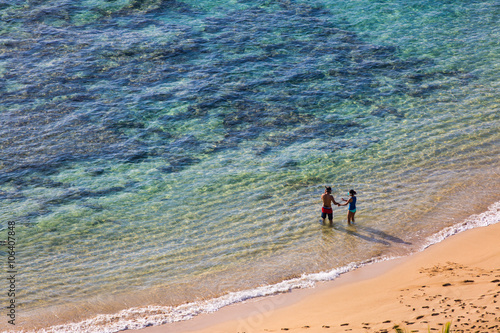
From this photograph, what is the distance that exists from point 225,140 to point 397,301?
39.1ft

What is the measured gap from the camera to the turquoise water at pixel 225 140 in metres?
16.5

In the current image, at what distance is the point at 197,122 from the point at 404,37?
49.2 feet

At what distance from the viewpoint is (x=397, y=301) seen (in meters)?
13.3

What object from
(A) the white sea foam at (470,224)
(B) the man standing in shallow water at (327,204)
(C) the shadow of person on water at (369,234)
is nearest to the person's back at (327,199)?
(B) the man standing in shallow water at (327,204)

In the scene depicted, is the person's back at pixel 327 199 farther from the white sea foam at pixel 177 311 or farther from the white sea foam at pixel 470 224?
the white sea foam at pixel 470 224

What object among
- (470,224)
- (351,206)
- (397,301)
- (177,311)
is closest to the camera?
(397,301)

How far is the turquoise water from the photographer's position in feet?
54.2

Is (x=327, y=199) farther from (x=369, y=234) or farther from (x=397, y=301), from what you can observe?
(x=397, y=301)

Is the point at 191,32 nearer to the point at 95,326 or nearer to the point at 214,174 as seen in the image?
the point at 214,174

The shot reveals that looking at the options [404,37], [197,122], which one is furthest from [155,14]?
[404,37]

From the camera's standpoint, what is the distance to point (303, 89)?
2672cm

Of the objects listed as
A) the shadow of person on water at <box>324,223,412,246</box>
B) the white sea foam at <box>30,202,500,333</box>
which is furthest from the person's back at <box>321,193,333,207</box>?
the white sea foam at <box>30,202,500,333</box>

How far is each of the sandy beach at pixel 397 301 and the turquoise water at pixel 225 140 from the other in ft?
3.11

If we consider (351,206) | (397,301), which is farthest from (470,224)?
(397,301)
